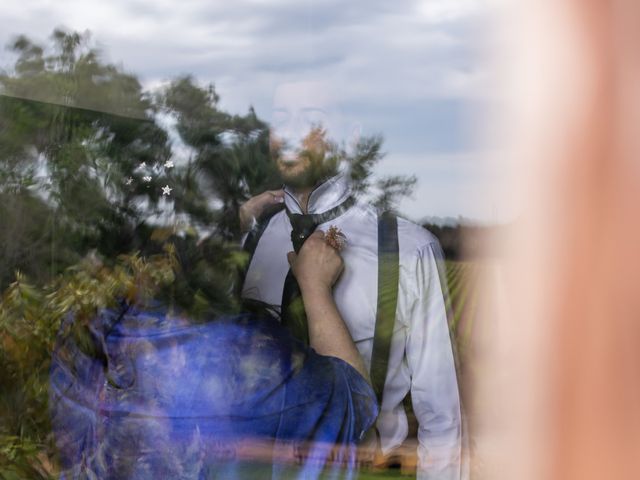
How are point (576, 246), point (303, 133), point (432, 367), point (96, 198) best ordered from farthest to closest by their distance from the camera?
point (96, 198) < point (303, 133) < point (432, 367) < point (576, 246)

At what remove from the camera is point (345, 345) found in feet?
6.46

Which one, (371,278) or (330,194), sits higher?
(330,194)

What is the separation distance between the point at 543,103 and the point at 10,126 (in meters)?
1.64

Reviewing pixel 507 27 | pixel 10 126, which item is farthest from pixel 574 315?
pixel 10 126

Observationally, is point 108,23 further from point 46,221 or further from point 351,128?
point 351,128

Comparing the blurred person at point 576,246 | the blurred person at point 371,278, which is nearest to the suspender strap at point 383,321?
the blurred person at point 371,278

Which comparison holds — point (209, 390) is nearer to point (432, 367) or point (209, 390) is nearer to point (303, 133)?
point (432, 367)

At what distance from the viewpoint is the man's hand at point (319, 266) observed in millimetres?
1993

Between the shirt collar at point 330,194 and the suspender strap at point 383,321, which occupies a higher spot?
the shirt collar at point 330,194

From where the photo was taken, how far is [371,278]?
6.46 feet

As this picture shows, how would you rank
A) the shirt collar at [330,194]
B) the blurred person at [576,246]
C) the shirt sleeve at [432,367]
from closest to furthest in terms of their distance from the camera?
1. the blurred person at [576,246]
2. the shirt sleeve at [432,367]
3. the shirt collar at [330,194]

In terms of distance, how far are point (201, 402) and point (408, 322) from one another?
0.54m

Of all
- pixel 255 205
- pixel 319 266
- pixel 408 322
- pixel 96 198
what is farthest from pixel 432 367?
pixel 96 198

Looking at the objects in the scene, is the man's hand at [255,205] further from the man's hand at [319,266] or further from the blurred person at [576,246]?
the blurred person at [576,246]
